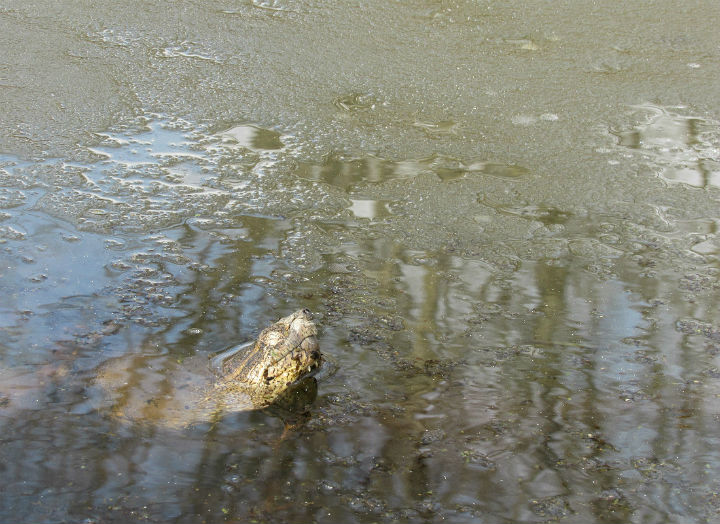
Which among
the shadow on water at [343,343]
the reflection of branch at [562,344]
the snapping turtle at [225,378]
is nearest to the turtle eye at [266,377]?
the snapping turtle at [225,378]

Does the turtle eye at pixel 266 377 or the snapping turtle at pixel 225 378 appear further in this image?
the turtle eye at pixel 266 377

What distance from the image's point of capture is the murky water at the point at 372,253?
2738mm

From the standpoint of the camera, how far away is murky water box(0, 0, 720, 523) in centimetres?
274

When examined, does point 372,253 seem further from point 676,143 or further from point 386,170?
point 676,143

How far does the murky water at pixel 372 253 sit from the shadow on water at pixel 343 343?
1 centimetres

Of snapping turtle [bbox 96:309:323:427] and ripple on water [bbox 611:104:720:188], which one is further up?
ripple on water [bbox 611:104:720:188]

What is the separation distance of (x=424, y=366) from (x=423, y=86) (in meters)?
3.07

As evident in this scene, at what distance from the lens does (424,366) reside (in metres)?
3.36

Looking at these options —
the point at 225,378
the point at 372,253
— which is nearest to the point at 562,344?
the point at 372,253

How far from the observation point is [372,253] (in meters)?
4.16

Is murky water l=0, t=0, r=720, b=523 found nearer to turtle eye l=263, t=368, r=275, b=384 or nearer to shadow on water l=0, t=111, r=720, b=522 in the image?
shadow on water l=0, t=111, r=720, b=522

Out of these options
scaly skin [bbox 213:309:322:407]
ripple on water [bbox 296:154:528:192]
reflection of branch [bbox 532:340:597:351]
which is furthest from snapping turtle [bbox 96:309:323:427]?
ripple on water [bbox 296:154:528:192]

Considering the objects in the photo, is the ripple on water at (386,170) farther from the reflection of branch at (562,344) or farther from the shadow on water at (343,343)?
the reflection of branch at (562,344)

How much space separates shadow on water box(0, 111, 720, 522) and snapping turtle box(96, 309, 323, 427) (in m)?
0.03
